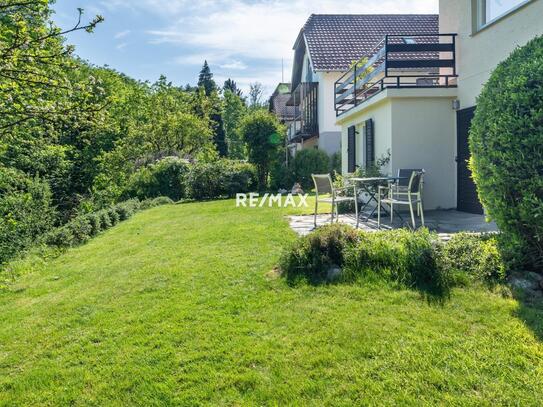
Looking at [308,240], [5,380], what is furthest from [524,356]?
[5,380]

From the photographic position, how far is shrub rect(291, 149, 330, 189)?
19156mm

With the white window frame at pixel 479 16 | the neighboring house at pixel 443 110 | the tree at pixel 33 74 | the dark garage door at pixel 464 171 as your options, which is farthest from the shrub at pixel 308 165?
the tree at pixel 33 74

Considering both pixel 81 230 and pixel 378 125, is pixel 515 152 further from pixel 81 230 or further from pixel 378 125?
pixel 81 230

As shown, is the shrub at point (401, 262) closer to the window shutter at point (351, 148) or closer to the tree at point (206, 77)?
the window shutter at point (351, 148)

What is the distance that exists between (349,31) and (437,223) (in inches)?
766

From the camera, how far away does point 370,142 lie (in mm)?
10625

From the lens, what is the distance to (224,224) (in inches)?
340

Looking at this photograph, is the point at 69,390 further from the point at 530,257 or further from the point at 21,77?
the point at 530,257

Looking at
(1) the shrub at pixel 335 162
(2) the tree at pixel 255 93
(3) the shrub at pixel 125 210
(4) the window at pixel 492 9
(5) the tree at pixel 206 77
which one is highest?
(2) the tree at pixel 255 93

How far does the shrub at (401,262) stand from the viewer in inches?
163

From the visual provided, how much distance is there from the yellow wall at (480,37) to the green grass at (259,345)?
5276mm

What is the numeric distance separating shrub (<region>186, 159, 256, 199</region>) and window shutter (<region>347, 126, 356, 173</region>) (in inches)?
198

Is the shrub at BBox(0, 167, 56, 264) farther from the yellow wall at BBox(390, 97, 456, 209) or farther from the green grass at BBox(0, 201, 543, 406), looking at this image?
the yellow wall at BBox(390, 97, 456, 209)

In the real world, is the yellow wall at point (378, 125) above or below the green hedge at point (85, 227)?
above
